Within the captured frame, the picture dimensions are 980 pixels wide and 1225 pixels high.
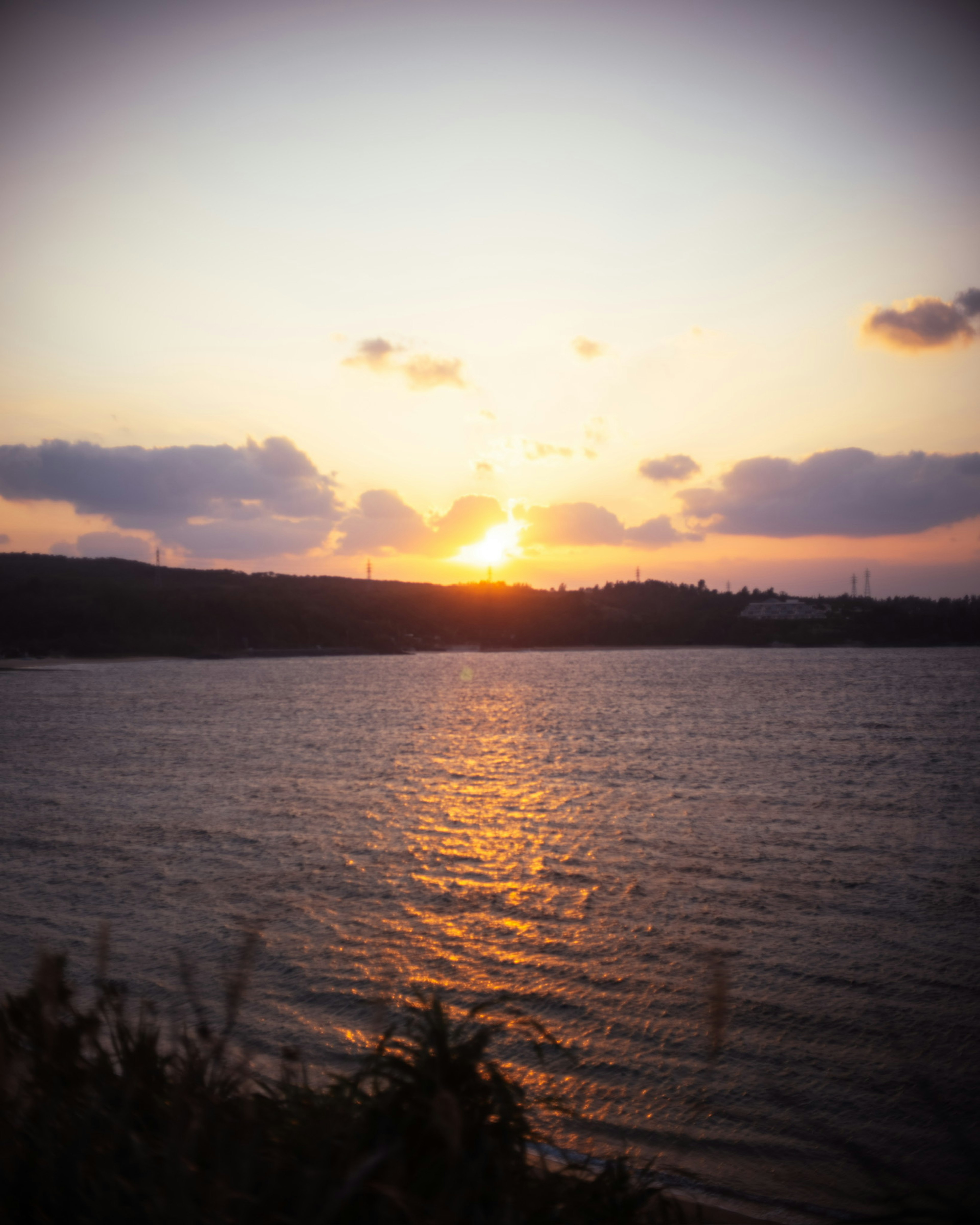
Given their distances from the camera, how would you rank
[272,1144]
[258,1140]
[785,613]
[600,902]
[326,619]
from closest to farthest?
[258,1140] → [272,1144] → [600,902] → [326,619] → [785,613]

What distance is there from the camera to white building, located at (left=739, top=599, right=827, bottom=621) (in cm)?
18850

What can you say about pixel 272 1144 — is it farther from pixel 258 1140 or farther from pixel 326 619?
pixel 326 619

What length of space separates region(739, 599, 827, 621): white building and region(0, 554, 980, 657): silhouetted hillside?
220 centimetres

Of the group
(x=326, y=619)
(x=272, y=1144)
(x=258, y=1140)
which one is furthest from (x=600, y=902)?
(x=326, y=619)

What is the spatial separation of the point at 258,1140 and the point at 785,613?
203 meters

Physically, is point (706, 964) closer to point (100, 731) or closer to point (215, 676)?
point (100, 731)

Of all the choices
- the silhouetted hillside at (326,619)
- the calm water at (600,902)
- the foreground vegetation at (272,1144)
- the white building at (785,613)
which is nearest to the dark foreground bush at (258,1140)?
the foreground vegetation at (272,1144)

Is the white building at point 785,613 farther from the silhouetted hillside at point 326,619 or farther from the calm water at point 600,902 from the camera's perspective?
the calm water at point 600,902

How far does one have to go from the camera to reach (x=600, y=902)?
41.4 feet

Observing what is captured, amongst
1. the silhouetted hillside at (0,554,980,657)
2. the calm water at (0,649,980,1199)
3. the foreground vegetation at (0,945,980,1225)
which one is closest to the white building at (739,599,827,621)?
the silhouetted hillside at (0,554,980,657)

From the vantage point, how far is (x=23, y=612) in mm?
129250

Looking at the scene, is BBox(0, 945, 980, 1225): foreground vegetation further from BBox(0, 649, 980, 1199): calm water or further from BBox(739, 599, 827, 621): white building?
BBox(739, 599, 827, 621): white building

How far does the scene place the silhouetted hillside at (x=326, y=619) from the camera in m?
131

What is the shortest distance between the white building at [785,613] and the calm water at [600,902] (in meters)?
161
